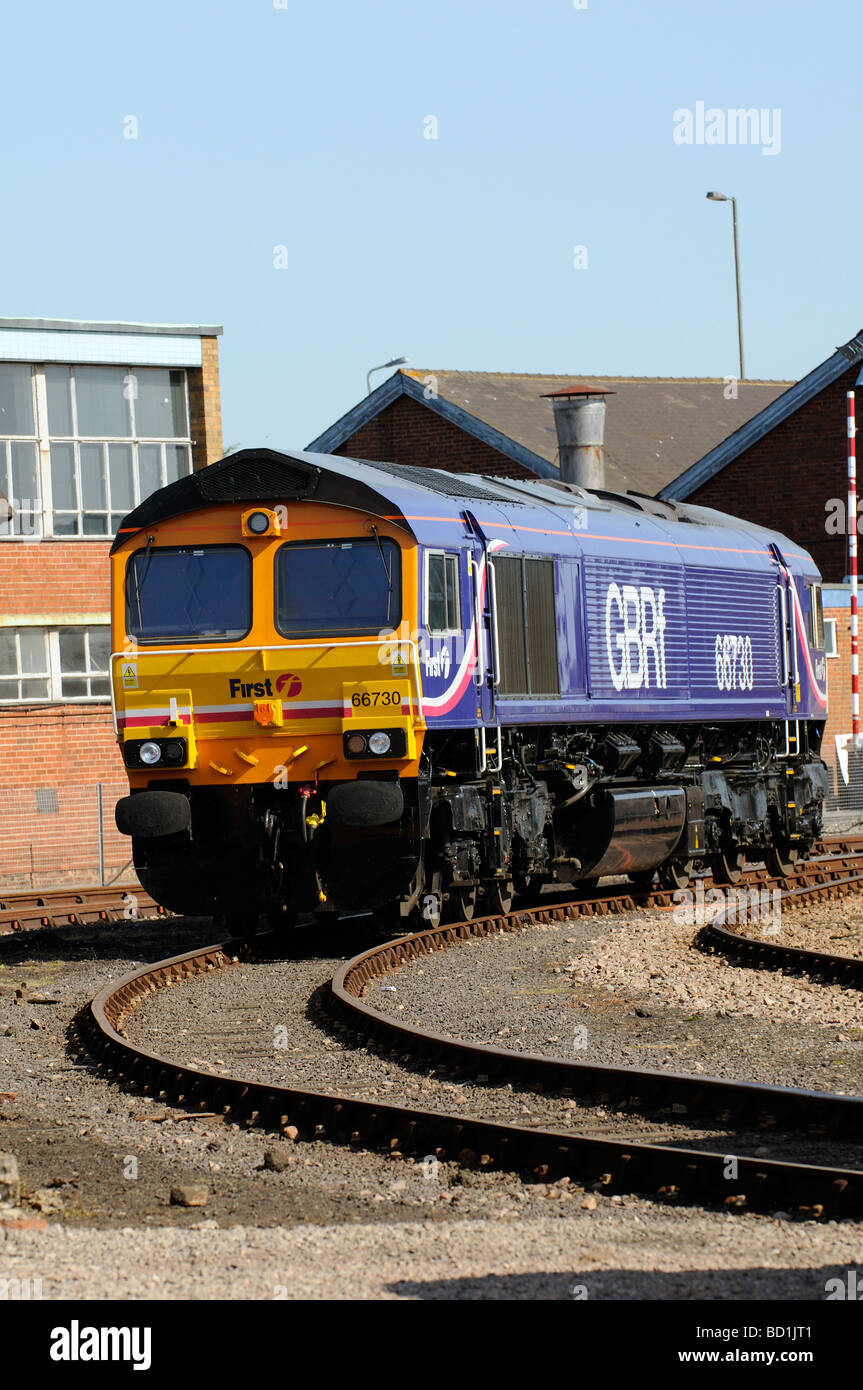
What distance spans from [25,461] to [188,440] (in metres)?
2.57

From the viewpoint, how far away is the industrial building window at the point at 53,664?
86.1ft

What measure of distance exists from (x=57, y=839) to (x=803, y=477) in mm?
16137

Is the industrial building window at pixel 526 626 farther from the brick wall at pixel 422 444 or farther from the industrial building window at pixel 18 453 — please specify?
the brick wall at pixel 422 444

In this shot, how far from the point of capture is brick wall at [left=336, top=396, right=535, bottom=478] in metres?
37.0

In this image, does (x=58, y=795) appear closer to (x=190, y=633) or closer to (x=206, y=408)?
(x=206, y=408)

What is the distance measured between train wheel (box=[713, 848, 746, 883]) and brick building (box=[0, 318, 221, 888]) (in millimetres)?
9102

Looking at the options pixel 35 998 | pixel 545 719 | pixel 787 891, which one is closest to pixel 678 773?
pixel 787 891

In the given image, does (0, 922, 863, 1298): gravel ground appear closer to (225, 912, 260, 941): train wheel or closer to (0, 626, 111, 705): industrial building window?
(225, 912, 260, 941): train wheel

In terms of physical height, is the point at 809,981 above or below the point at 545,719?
below

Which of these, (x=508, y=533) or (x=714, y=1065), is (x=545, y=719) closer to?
(x=508, y=533)

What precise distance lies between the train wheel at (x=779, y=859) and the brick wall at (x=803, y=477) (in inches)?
518

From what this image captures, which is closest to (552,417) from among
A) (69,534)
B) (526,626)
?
(69,534)

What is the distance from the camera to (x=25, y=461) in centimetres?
2659

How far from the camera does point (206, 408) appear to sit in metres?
27.7
